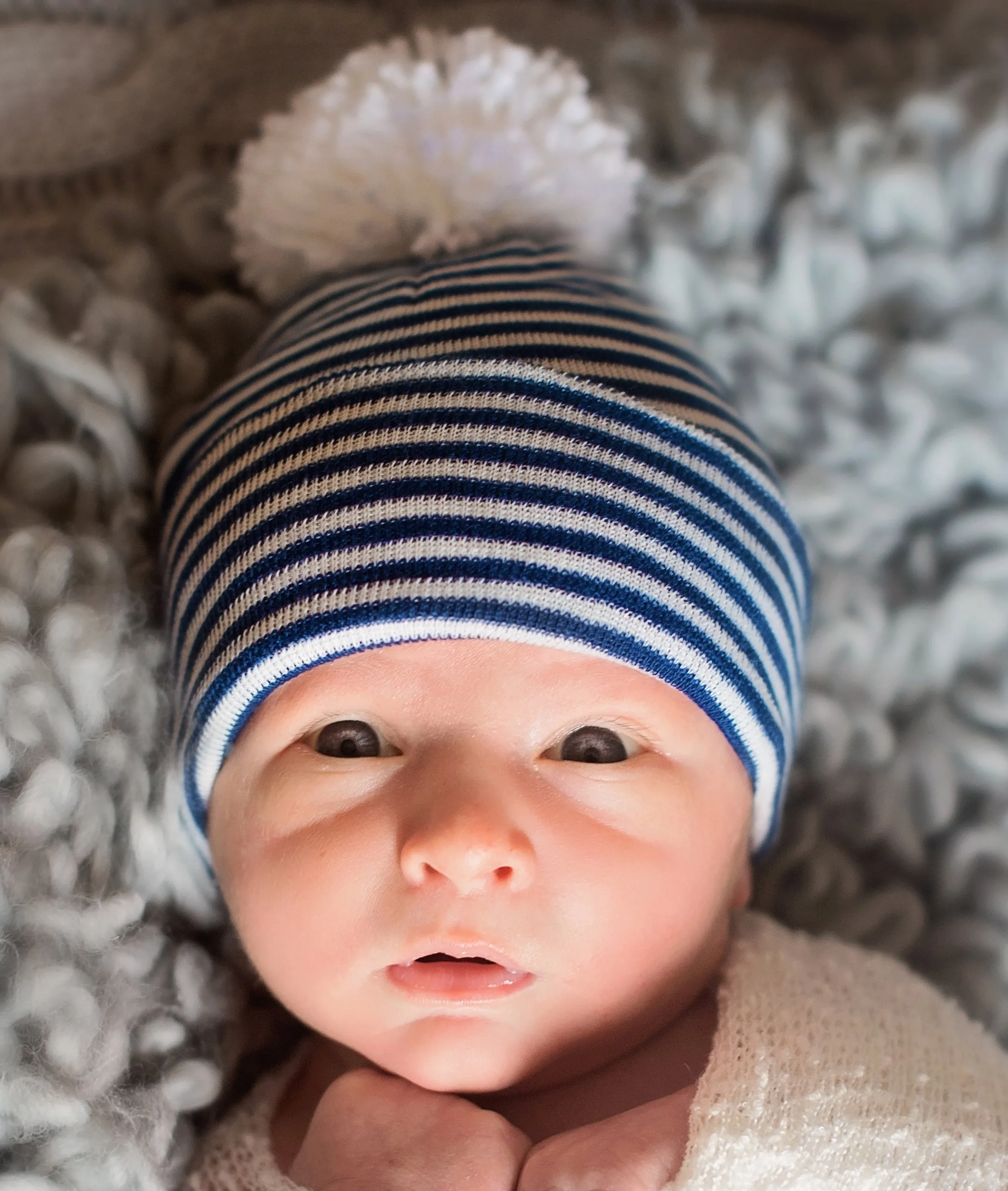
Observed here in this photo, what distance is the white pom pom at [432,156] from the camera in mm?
1090

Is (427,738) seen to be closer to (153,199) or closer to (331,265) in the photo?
(331,265)

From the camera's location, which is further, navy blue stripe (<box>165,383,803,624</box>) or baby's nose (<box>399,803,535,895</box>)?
navy blue stripe (<box>165,383,803,624</box>)

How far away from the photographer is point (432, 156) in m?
1.09

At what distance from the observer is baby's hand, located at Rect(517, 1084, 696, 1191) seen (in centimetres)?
80

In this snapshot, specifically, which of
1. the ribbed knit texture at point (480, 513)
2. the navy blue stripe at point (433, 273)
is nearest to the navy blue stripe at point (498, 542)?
the ribbed knit texture at point (480, 513)

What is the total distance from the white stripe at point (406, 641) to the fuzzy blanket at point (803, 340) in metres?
0.08

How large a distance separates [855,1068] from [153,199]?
3.43 feet

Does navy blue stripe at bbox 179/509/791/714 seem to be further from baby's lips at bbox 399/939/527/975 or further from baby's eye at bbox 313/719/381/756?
baby's lips at bbox 399/939/527/975

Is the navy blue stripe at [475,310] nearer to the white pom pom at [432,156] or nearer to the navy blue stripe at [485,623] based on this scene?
the white pom pom at [432,156]

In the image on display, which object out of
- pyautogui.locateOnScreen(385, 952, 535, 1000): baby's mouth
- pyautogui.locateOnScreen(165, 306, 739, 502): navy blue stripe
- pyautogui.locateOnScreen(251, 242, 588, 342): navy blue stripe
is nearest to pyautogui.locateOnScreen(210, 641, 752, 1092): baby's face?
pyautogui.locateOnScreen(385, 952, 535, 1000): baby's mouth

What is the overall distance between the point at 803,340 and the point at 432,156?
409mm

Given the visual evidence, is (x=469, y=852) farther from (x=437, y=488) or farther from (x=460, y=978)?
(x=437, y=488)

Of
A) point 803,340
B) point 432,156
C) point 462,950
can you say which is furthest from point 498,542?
point 803,340

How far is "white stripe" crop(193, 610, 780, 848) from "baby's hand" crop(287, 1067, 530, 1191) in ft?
0.82
